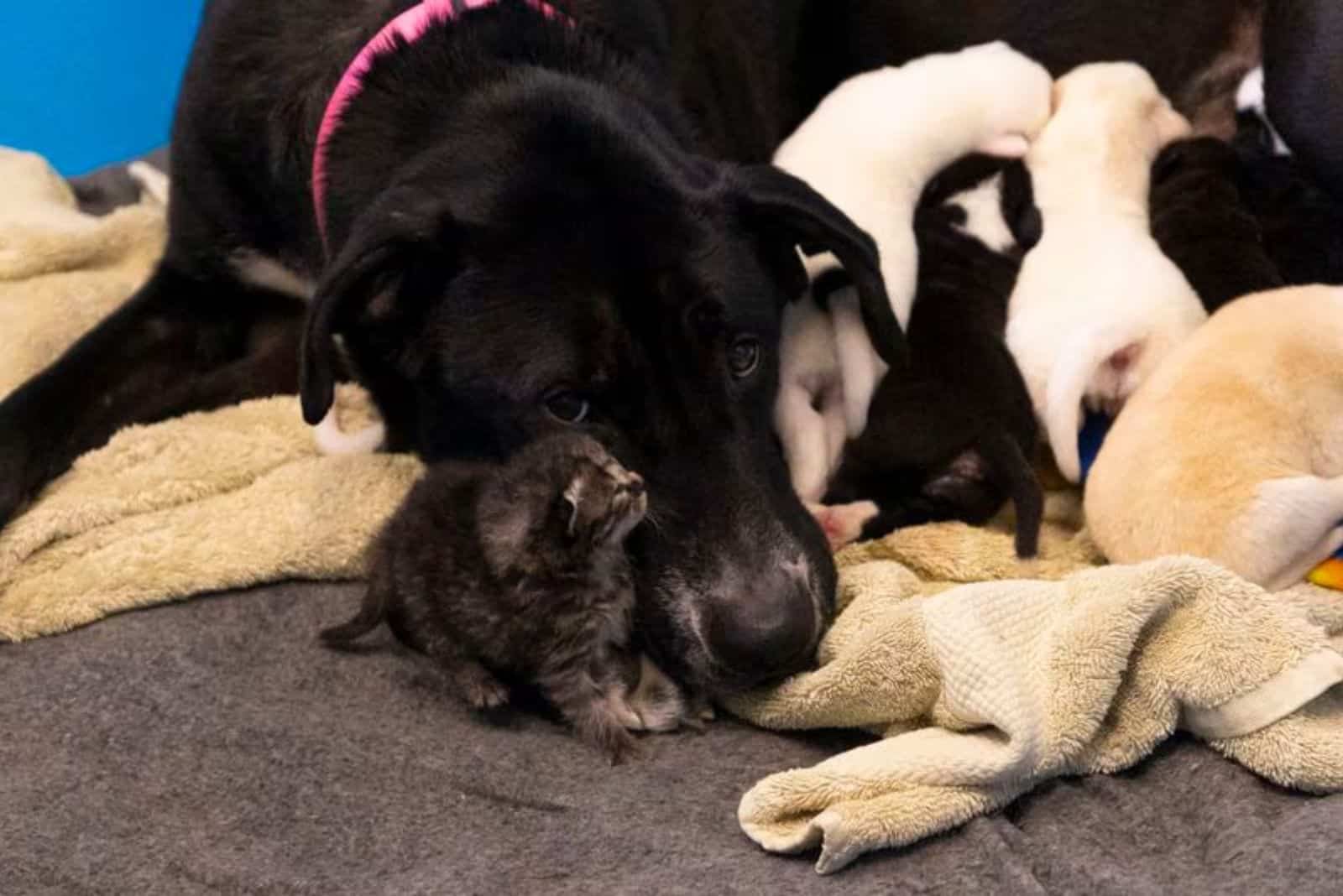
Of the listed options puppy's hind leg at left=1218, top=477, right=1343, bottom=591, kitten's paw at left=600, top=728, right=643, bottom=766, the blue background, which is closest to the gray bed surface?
kitten's paw at left=600, top=728, right=643, bottom=766

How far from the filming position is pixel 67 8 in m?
2.93

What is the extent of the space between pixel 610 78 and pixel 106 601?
885 millimetres

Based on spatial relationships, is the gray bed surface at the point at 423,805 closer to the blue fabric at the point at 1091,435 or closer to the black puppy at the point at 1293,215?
→ the blue fabric at the point at 1091,435

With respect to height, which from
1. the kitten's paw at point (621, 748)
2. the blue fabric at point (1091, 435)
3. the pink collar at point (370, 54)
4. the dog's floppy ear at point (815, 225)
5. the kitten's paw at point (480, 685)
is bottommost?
the blue fabric at point (1091, 435)

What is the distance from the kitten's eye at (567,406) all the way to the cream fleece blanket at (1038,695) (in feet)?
1.14

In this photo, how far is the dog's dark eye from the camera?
1471mm

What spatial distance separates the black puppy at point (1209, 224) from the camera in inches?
75.0

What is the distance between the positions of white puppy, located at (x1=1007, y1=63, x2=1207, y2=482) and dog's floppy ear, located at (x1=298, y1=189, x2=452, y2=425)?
802mm

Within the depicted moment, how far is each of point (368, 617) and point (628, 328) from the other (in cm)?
43

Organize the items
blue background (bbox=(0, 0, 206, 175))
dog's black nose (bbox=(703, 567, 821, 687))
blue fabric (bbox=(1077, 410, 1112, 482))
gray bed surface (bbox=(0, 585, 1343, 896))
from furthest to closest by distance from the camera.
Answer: blue background (bbox=(0, 0, 206, 175)), blue fabric (bbox=(1077, 410, 1112, 482)), dog's black nose (bbox=(703, 567, 821, 687)), gray bed surface (bbox=(0, 585, 1343, 896))

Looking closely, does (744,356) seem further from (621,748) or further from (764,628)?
(621,748)

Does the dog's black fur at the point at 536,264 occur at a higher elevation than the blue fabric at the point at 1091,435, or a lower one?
higher

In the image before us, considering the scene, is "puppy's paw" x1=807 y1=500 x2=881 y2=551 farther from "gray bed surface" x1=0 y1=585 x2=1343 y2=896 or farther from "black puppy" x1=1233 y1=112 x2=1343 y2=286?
"black puppy" x1=1233 y1=112 x2=1343 y2=286

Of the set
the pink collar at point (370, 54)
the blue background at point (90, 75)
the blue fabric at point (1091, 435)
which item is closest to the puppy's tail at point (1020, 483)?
the blue fabric at point (1091, 435)
